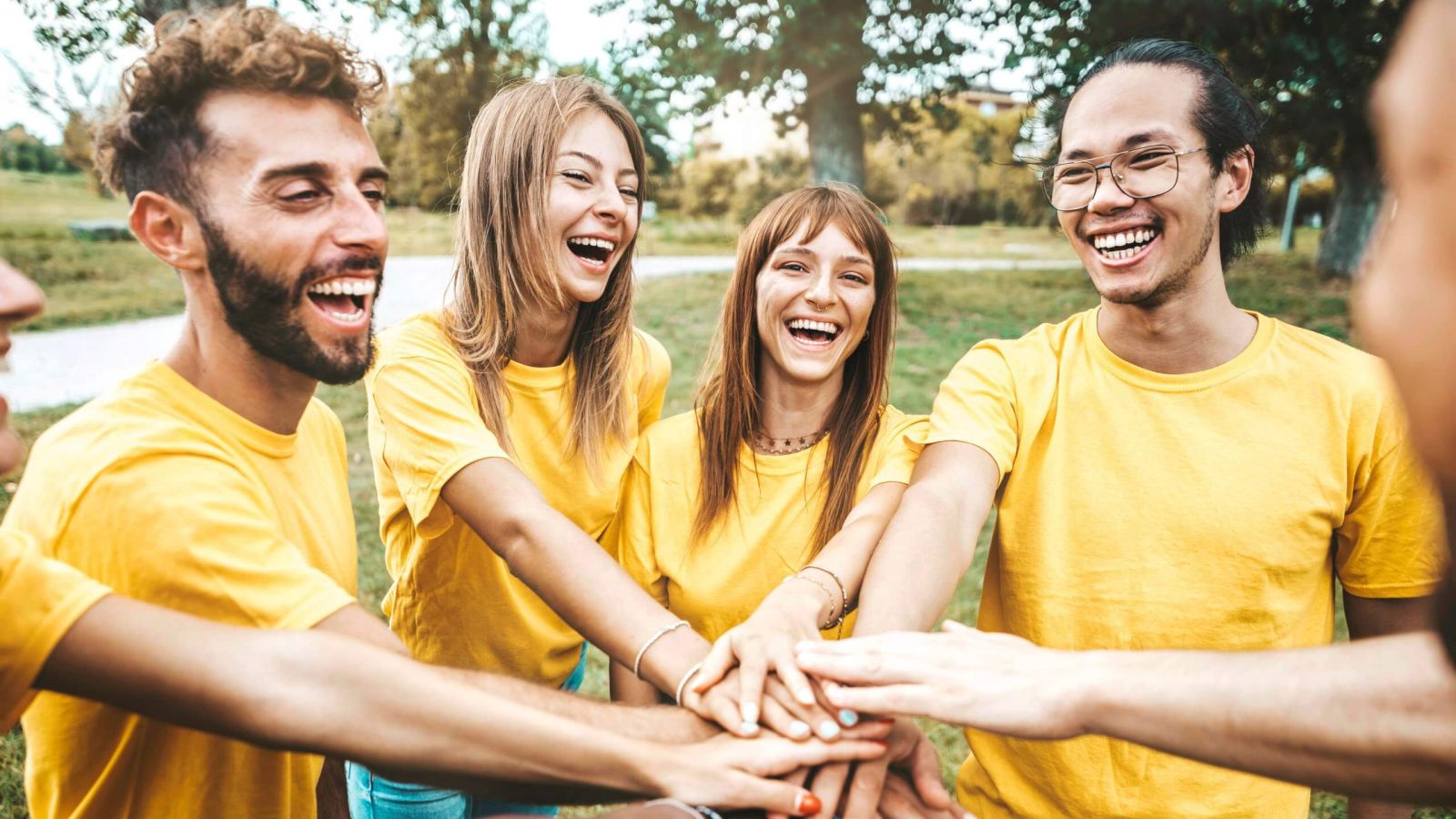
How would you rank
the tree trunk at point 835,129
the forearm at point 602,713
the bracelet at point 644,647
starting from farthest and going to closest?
the tree trunk at point 835,129, the bracelet at point 644,647, the forearm at point 602,713

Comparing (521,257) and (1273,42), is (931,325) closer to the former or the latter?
(1273,42)

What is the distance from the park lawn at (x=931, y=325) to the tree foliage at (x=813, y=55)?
10.1 ft

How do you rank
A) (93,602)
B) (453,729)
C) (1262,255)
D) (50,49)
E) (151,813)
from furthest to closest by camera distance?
(1262,255) < (50,49) < (151,813) < (453,729) < (93,602)

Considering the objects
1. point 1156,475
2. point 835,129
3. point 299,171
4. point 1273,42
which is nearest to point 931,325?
point 835,129

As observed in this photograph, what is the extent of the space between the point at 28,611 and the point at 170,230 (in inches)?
44.1

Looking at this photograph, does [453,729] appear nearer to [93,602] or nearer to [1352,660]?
[93,602]

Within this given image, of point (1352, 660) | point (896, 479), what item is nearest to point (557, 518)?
point (896, 479)

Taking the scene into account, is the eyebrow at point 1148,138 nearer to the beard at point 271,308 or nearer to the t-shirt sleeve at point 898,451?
the t-shirt sleeve at point 898,451

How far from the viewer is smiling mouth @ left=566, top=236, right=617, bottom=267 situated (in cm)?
317

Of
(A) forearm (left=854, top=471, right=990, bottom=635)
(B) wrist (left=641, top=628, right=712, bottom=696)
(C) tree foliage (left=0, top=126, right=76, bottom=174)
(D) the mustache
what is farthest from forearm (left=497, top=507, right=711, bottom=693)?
(C) tree foliage (left=0, top=126, right=76, bottom=174)

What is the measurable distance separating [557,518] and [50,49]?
10.1 metres

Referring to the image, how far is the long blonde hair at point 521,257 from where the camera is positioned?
2975 mm

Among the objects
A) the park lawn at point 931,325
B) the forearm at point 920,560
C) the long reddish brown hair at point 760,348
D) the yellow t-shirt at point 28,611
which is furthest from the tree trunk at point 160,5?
the forearm at point 920,560

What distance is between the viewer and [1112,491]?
2457 millimetres
